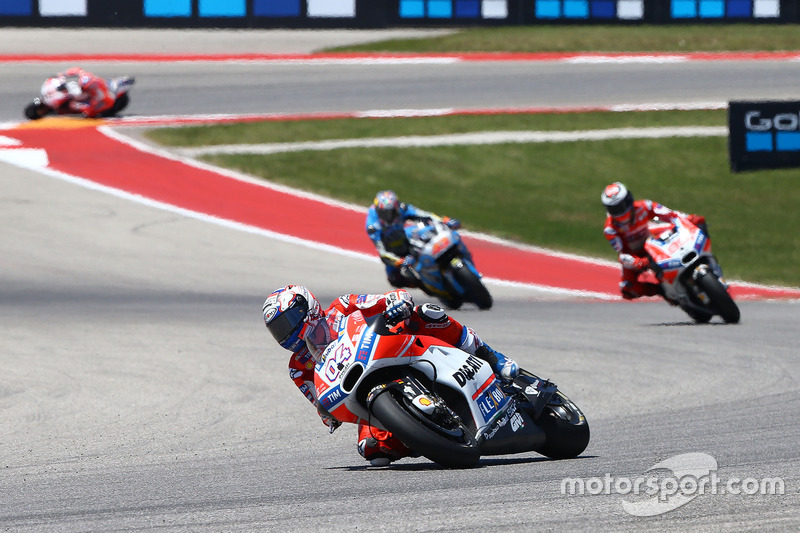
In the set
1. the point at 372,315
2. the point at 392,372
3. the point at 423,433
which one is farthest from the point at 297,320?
the point at 423,433

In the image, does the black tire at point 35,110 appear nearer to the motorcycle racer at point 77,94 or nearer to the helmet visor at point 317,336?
the motorcycle racer at point 77,94

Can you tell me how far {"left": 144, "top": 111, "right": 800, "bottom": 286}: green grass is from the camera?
20766 mm

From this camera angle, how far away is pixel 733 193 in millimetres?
22703

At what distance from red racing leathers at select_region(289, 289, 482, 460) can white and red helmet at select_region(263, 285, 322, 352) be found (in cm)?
12

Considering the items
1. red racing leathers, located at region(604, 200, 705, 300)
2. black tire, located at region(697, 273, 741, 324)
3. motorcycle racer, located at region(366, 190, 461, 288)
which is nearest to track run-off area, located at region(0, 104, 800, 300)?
motorcycle racer, located at region(366, 190, 461, 288)

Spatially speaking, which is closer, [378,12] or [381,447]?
[381,447]

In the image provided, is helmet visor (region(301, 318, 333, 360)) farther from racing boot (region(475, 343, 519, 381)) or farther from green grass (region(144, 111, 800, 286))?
green grass (region(144, 111, 800, 286))

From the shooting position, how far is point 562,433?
6.76 meters

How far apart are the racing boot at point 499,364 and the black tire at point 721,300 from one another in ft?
22.1

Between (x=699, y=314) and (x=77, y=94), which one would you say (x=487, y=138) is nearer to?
(x=77, y=94)

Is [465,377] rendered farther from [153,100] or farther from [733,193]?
[153,100]

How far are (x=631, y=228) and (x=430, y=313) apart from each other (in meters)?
7.86

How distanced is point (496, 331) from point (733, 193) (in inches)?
440

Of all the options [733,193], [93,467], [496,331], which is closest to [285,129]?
[733,193]
